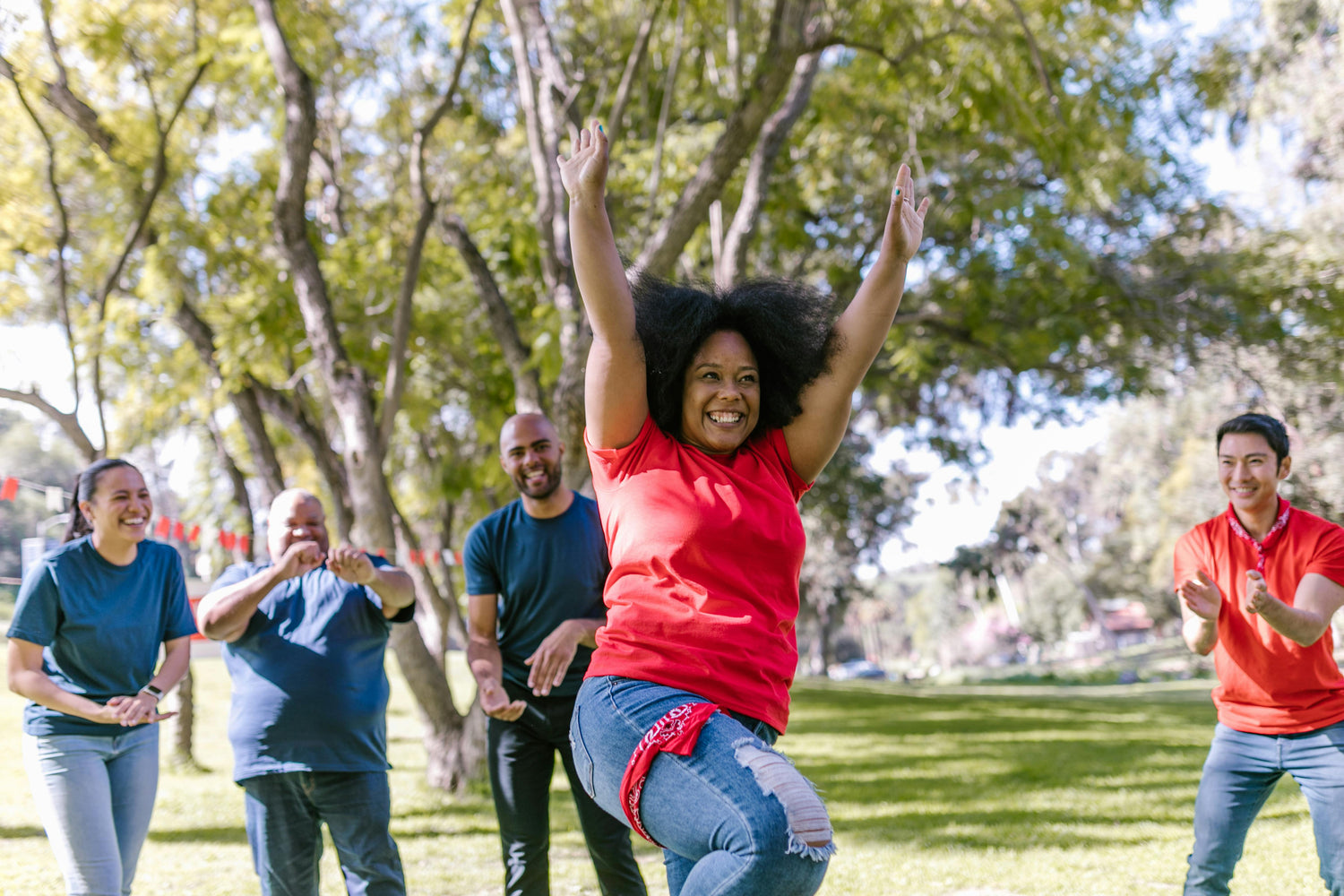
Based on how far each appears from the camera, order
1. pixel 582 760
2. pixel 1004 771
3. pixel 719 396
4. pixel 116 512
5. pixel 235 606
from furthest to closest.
→ pixel 1004 771, pixel 116 512, pixel 235 606, pixel 719 396, pixel 582 760

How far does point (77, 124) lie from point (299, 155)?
2.76 meters

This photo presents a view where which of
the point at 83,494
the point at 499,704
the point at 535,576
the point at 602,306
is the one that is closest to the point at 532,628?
the point at 535,576

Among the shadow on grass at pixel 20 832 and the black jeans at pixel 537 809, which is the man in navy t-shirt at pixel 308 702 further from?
the shadow on grass at pixel 20 832

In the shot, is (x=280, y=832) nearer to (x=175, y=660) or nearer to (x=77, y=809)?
(x=77, y=809)

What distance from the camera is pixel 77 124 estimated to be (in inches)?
365

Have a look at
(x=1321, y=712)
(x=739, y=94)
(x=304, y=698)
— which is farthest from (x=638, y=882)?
(x=739, y=94)

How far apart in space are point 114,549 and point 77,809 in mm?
961

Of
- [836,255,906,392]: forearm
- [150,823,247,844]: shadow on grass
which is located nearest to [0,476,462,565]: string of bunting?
[150,823,247,844]: shadow on grass

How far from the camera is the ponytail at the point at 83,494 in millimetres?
4207

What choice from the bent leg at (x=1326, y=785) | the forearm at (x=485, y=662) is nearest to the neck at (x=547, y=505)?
the forearm at (x=485, y=662)

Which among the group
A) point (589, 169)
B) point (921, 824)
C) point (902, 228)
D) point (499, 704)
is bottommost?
point (921, 824)

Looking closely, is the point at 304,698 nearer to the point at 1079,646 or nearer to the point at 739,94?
the point at 739,94

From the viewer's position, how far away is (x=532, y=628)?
14.4 ft

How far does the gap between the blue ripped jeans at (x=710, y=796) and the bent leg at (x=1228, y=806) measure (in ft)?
7.42
